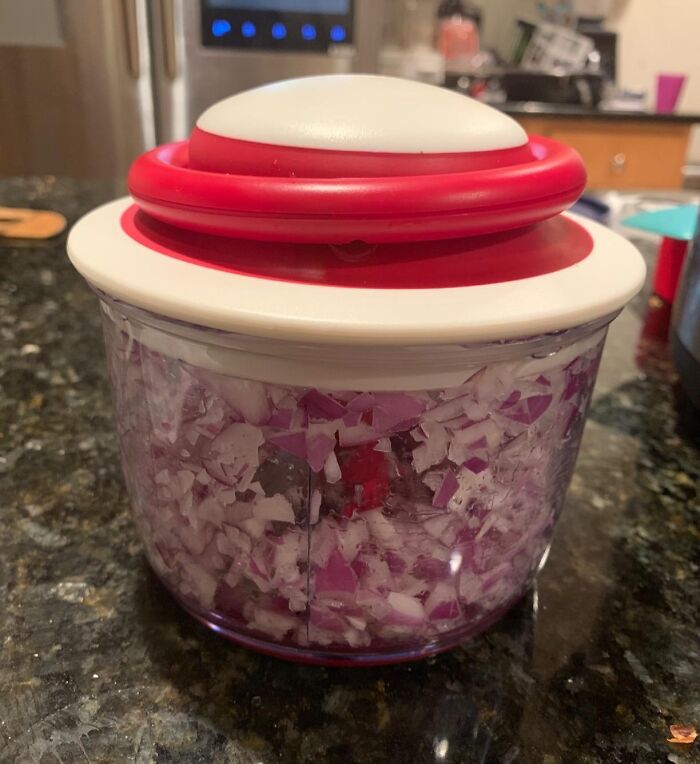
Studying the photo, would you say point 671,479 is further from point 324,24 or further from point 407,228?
point 324,24

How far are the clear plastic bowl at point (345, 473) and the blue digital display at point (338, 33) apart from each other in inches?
81.1

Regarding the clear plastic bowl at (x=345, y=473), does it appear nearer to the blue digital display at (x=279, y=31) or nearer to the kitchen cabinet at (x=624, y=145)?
the blue digital display at (x=279, y=31)

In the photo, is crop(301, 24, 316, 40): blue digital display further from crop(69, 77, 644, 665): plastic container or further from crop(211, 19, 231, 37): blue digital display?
crop(69, 77, 644, 665): plastic container

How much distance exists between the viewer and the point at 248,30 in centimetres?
211

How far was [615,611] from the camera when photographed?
429mm

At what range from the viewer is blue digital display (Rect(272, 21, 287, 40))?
213 cm

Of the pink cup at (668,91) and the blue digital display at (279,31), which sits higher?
the blue digital display at (279,31)

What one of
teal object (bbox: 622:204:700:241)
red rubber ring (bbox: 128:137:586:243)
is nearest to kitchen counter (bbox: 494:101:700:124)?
→ teal object (bbox: 622:204:700:241)

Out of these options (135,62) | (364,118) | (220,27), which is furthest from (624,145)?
(364,118)

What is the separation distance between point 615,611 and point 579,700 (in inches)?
3.1

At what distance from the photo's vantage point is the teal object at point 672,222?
0.81 metres

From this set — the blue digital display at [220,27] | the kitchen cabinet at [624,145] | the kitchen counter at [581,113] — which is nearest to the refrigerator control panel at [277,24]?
the blue digital display at [220,27]

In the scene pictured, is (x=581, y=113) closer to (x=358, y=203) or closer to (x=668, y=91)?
(x=668, y=91)

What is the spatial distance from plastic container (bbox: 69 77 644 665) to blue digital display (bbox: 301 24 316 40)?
200 cm
